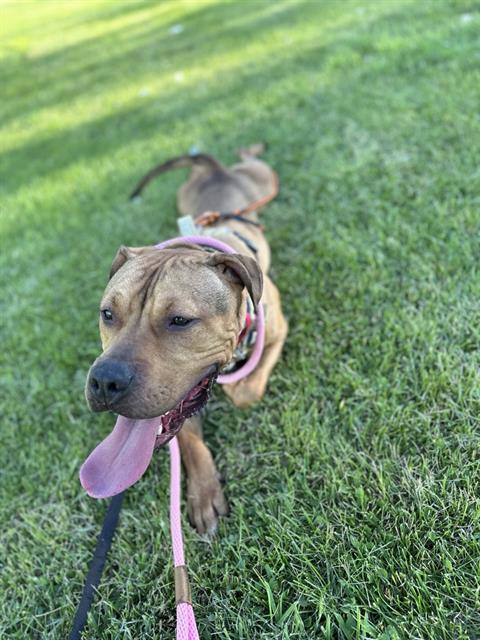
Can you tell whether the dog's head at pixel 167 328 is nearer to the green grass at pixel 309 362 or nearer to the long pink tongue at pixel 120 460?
the long pink tongue at pixel 120 460

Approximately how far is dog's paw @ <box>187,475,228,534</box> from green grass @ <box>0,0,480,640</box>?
7 cm

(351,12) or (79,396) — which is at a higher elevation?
(351,12)

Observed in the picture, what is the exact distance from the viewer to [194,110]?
24.4ft

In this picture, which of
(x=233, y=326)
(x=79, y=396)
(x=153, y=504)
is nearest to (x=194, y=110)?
(x=79, y=396)

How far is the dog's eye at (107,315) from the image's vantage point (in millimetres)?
2515

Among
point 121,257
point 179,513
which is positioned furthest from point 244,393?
point 121,257

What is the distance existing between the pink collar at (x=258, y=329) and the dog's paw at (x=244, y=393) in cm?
8

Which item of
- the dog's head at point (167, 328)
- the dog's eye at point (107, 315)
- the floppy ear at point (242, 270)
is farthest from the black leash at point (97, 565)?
the floppy ear at point (242, 270)

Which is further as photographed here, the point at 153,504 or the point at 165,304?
the point at 153,504

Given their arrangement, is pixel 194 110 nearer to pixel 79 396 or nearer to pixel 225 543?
pixel 79 396

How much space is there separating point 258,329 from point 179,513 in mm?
1133

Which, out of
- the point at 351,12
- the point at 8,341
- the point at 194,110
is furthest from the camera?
the point at 351,12

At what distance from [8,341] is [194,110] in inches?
189

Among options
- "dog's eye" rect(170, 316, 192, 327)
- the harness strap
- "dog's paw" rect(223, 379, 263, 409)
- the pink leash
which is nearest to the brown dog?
"dog's eye" rect(170, 316, 192, 327)
